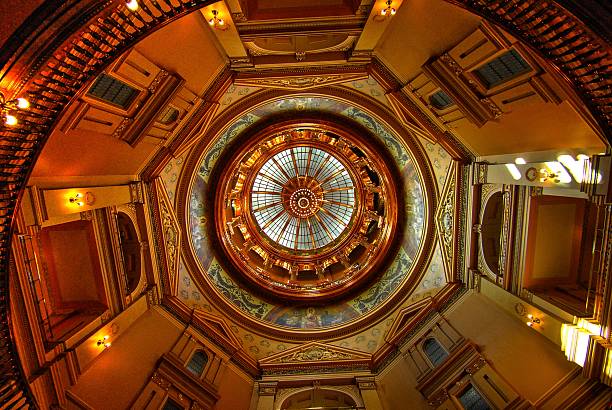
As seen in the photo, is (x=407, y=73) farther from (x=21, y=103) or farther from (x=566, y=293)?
(x=21, y=103)

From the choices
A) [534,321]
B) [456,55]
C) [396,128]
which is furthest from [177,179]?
[534,321]

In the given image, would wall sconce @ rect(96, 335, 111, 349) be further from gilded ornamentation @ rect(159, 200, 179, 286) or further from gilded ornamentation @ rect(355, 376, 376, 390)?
gilded ornamentation @ rect(355, 376, 376, 390)

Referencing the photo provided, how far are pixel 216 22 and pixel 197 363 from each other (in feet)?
35.6

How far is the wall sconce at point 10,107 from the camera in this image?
514 cm

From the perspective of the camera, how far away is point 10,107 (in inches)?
206

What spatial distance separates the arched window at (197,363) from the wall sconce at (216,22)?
10484mm

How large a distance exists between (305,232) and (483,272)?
10.9 meters

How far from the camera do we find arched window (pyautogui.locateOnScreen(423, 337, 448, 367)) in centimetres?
1260

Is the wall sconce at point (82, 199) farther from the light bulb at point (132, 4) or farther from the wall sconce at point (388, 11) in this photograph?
the wall sconce at point (388, 11)

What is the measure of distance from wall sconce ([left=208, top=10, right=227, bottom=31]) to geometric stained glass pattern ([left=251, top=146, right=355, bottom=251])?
441 inches

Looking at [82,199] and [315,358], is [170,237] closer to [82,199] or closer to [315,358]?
[82,199]

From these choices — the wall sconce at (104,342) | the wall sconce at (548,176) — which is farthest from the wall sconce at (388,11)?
the wall sconce at (104,342)

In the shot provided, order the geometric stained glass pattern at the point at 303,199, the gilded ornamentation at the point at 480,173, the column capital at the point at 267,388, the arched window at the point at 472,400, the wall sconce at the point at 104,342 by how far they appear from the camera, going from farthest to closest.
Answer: the geometric stained glass pattern at the point at 303,199 → the column capital at the point at 267,388 → the gilded ornamentation at the point at 480,173 → the arched window at the point at 472,400 → the wall sconce at the point at 104,342

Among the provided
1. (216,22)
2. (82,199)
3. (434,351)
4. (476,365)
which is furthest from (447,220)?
(82,199)
